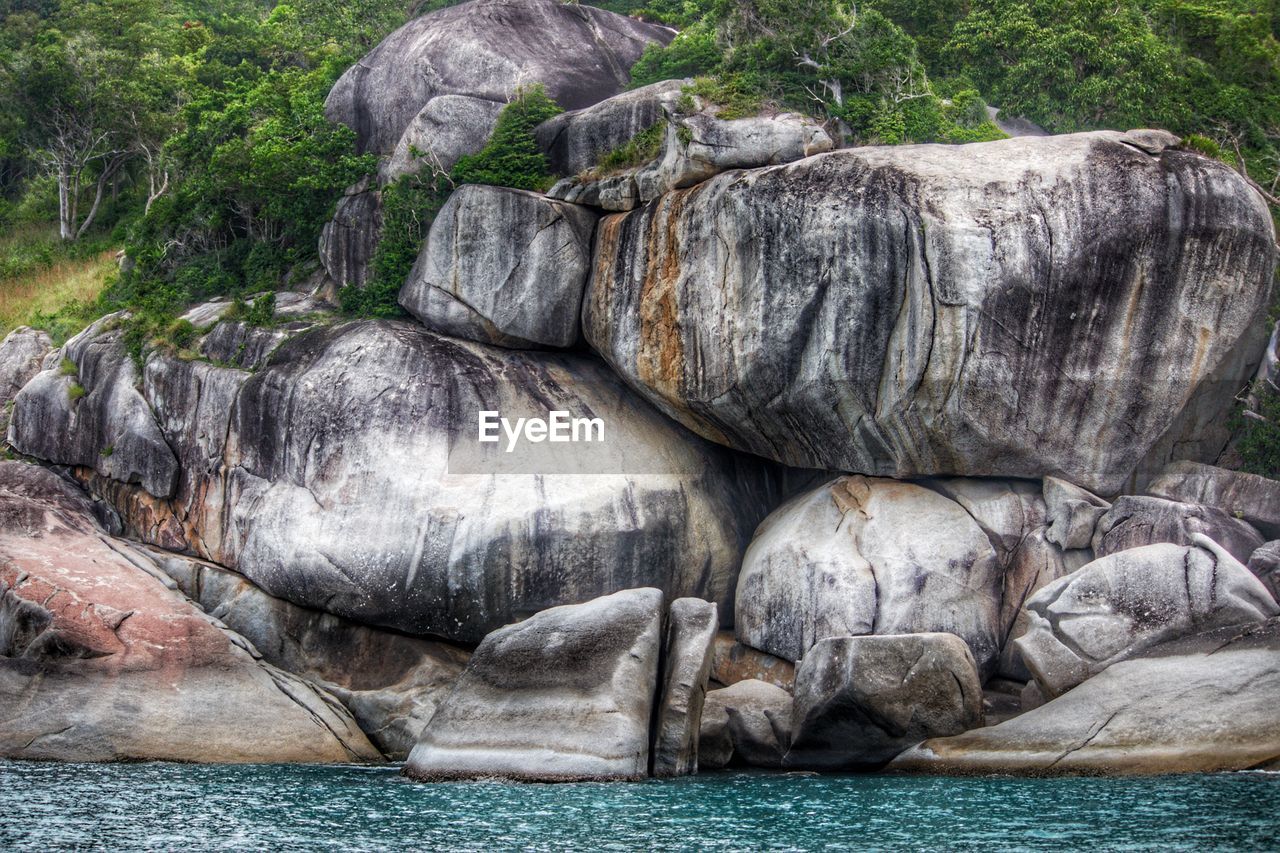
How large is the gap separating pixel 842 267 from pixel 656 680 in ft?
21.5

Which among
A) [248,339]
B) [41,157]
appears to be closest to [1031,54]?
[248,339]

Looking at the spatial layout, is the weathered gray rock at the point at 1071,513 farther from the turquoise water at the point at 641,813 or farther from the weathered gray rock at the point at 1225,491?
the turquoise water at the point at 641,813

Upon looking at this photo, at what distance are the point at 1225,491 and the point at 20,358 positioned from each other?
23.0 meters

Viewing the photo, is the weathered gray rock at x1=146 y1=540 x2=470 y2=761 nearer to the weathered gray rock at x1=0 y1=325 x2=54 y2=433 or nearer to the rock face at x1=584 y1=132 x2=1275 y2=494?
the rock face at x1=584 y1=132 x2=1275 y2=494

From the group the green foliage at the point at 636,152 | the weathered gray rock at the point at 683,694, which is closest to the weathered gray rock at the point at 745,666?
the weathered gray rock at the point at 683,694

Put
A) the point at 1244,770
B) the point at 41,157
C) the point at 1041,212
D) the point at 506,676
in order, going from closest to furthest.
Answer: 1. the point at 1244,770
2. the point at 506,676
3. the point at 1041,212
4. the point at 41,157

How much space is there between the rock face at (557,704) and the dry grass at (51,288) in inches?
659

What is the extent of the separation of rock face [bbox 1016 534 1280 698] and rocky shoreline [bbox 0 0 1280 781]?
0.16ft

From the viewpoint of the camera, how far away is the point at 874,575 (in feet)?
66.4

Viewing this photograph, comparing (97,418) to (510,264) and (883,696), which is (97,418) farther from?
(883,696)

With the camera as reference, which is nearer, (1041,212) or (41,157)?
(1041,212)

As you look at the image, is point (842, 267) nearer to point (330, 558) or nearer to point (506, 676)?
point (506, 676)

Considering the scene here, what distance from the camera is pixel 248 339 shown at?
23766 mm

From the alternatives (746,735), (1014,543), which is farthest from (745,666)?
(1014,543)
